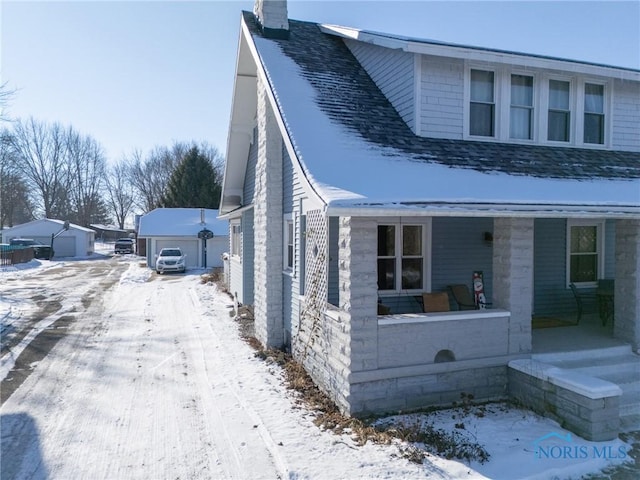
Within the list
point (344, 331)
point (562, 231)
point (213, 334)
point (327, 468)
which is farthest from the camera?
point (213, 334)

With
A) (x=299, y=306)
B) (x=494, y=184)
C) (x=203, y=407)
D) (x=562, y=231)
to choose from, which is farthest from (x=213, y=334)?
(x=562, y=231)

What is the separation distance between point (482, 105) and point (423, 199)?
4005 millimetres

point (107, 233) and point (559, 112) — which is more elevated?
point (559, 112)

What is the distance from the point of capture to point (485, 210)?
596 centimetres

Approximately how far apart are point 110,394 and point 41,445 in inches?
65.9

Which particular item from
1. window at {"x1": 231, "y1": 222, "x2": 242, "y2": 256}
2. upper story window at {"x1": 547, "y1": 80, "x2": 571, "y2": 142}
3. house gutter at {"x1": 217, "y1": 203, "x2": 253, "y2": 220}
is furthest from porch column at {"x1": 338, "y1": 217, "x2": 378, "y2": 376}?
window at {"x1": 231, "y1": 222, "x2": 242, "y2": 256}

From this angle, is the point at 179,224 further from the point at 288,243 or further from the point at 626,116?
the point at 626,116

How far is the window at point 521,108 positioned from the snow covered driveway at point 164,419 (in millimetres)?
6803

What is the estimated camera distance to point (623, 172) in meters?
8.62

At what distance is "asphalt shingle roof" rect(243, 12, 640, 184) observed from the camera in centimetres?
759

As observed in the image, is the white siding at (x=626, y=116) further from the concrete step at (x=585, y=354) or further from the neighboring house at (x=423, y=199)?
the concrete step at (x=585, y=354)

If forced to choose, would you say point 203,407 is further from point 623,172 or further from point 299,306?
point 623,172

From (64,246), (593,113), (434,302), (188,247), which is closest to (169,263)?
(188,247)

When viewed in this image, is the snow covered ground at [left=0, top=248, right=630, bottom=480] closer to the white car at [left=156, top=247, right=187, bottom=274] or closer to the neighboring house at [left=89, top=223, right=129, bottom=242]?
the white car at [left=156, top=247, right=187, bottom=274]
